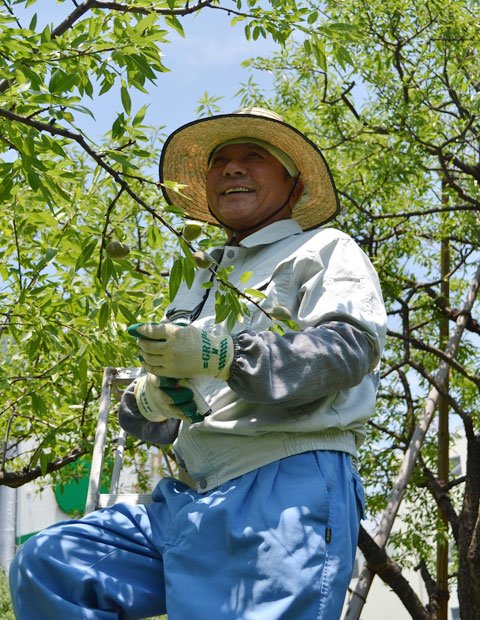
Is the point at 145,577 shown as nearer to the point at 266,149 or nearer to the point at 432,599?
the point at 266,149

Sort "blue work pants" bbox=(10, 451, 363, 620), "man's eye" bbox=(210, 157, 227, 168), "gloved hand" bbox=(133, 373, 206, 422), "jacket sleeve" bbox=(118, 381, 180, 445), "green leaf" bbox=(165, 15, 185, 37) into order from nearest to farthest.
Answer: "blue work pants" bbox=(10, 451, 363, 620), "gloved hand" bbox=(133, 373, 206, 422), "jacket sleeve" bbox=(118, 381, 180, 445), "man's eye" bbox=(210, 157, 227, 168), "green leaf" bbox=(165, 15, 185, 37)

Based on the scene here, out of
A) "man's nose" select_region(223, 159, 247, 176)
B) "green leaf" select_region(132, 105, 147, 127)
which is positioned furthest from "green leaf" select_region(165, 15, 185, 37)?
"man's nose" select_region(223, 159, 247, 176)

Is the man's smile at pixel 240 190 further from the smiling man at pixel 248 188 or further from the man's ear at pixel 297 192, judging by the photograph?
the man's ear at pixel 297 192

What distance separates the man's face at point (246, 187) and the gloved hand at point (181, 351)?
2.29 ft

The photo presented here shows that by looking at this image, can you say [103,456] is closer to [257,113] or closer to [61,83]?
[257,113]

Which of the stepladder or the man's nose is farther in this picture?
the stepladder

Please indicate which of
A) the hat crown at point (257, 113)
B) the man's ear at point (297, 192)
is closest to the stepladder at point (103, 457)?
the man's ear at point (297, 192)

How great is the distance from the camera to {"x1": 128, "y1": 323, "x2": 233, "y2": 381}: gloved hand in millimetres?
2199

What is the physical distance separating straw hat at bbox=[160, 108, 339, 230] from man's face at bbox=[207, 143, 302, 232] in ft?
0.17

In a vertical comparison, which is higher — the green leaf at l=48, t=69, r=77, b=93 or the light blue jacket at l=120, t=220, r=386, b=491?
the green leaf at l=48, t=69, r=77, b=93

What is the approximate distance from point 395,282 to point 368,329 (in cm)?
473

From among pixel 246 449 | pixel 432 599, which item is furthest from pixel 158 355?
pixel 432 599

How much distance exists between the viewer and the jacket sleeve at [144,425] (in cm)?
271

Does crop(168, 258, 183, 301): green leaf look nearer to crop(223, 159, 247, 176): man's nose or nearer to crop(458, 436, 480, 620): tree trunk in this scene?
crop(223, 159, 247, 176): man's nose
